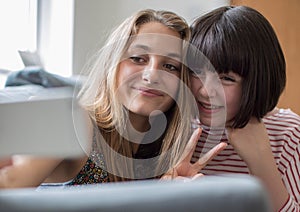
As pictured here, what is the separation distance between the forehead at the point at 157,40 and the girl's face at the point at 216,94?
0.07 m

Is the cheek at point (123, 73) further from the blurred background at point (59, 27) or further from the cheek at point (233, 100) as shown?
the blurred background at point (59, 27)

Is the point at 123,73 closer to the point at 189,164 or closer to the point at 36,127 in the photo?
the point at 189,164

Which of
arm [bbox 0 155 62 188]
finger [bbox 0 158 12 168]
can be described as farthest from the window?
finger [bbox 0 158 12 168]

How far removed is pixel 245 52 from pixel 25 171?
525 millimetres

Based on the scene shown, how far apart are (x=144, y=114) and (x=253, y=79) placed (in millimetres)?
229

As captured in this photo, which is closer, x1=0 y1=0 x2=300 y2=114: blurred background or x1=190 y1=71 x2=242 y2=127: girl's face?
x1=190 y1=71 x2=242 y2=127: girl's face

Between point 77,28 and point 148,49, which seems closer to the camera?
point 148,49

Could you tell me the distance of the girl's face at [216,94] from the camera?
1.02 m

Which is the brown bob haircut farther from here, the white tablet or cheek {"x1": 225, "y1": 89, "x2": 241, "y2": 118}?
the white tablet

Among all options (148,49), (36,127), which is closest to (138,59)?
(148,49)

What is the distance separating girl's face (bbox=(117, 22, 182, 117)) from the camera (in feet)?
3.18

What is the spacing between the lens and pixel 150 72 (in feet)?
3.17

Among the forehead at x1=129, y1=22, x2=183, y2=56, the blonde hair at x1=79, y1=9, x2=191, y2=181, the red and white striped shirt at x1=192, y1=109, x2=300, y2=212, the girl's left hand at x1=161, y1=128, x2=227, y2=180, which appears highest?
the forehead at x1=129, y1=22, x2=183, y2=56

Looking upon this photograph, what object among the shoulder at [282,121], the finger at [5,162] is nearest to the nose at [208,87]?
the shoulder at [282,121]
